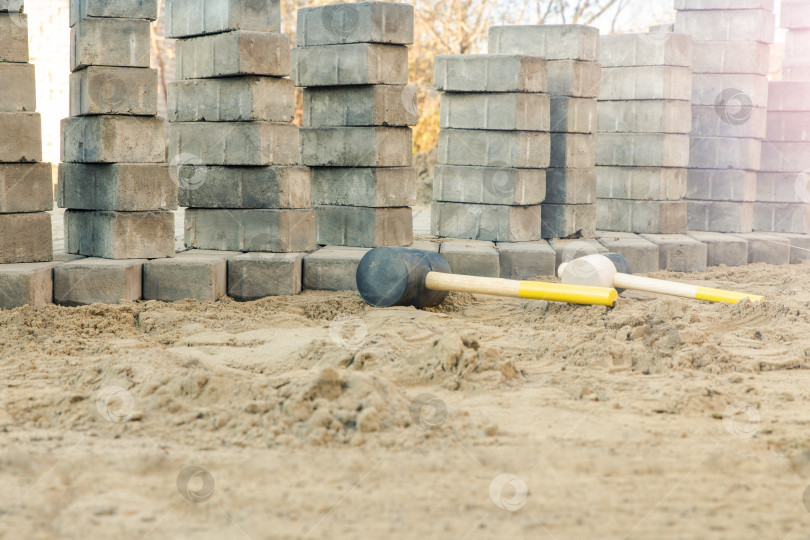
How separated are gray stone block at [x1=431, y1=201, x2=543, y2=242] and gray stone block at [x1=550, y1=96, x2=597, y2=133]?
748mm

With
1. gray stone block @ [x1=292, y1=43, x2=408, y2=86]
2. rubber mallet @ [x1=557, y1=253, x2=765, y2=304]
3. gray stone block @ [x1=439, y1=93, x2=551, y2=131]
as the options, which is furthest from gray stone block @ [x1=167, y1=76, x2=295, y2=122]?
rubber mallet @ [x1=557, y1=253, x2=765, y2=304]

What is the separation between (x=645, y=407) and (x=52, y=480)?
2035 mm

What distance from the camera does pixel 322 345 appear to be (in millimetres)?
3756

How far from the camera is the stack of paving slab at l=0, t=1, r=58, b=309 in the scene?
15.0 ft

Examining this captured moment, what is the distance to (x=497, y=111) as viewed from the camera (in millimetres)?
6699

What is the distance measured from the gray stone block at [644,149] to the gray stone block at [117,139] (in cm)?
437

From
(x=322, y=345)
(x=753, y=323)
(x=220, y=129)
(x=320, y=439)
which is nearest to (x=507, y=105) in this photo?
(x=220, y=129)

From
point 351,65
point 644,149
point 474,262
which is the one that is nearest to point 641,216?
point 644,149

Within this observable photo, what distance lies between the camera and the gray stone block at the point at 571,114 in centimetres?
704

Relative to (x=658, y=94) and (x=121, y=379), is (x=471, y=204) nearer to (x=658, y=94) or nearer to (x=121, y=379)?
(x=658, y=94)

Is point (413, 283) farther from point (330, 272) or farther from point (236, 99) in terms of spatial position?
point (236, 99)

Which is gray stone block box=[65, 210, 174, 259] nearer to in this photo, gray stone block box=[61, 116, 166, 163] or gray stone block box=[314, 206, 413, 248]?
gray stone block box=[61, 116, 166, 163]

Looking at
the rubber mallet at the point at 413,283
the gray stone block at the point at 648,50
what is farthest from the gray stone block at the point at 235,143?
the gray stone block at the point at 648,50

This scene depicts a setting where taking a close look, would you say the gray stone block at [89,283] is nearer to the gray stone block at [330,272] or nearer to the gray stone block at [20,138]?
the gray stone block at [20,138]
